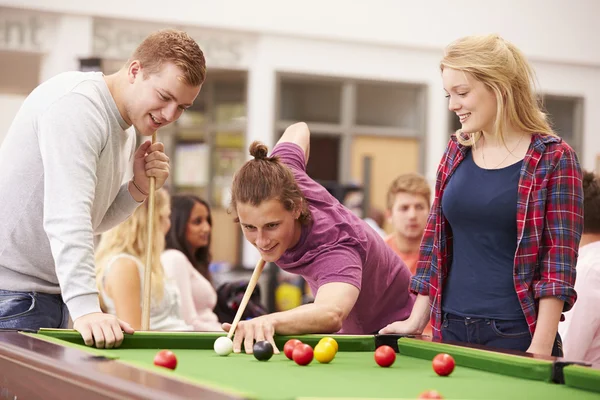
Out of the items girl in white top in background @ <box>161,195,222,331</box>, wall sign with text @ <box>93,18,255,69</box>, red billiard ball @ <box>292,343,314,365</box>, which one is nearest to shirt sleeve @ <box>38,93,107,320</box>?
red billiard ball @ <box>292,343,314,365</box>

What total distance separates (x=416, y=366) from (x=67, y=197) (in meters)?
1.01

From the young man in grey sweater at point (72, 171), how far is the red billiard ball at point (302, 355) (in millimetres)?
485

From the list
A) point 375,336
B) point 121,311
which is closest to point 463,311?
point 375,336

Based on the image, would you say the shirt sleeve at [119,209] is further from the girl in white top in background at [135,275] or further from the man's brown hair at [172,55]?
the girl in white top in background at [135,275]

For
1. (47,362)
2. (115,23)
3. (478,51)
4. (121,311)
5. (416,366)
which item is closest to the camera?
(47,362)

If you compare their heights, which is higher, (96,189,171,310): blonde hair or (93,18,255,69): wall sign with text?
(93,18,255,69): wall sign with text

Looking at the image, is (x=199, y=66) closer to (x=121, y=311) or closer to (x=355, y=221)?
(x=355, y=221)

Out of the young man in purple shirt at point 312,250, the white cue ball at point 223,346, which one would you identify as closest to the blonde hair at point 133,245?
the young man in purple shirt at point 312,250

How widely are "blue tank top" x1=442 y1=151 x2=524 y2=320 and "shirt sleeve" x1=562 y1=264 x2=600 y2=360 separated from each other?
585 millimetres

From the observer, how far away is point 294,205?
263cm

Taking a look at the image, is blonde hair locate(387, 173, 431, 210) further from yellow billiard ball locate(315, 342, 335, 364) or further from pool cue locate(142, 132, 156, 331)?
yellow billiard ball locate(315, 342, 335, 364)

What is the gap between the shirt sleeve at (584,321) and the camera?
2.87 metres

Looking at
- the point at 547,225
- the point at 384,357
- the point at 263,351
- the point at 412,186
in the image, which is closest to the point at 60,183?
the point at 263,351

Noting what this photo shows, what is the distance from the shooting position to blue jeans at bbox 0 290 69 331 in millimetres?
2482
